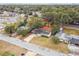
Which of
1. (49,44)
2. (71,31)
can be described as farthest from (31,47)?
(71,31)

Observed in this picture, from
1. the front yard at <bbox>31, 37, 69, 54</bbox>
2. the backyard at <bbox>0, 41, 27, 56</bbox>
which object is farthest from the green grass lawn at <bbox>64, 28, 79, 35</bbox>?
the backyard at <bbox>0, 41, 27, 56</bbox>

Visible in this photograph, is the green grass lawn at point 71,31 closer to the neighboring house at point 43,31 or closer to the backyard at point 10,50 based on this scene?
the neighboring house at point 43,31

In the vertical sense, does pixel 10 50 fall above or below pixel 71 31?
below

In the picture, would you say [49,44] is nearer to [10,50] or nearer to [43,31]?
[43,31]

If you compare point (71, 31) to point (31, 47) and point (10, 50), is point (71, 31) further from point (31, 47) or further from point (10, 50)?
point (10, 50)

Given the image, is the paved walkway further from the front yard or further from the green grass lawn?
the green grass lawn

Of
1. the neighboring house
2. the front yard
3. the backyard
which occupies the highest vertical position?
the neighboring house

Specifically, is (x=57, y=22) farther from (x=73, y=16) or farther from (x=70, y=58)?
(x=70, y=58)

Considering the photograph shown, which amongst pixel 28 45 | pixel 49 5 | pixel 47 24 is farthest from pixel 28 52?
pixel 49 5
